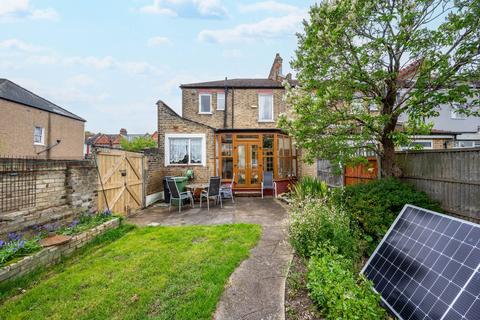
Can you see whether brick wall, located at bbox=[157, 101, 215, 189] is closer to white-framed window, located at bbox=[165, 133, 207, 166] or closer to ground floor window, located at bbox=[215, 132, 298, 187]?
white-framed window, located at bbox=[165, 133, 207, 166]

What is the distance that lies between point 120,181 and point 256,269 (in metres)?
5.66

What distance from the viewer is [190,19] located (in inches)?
411

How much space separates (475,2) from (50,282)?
7.91m

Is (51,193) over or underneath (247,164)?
underneath

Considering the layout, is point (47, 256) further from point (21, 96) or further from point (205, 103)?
point (21, 96)

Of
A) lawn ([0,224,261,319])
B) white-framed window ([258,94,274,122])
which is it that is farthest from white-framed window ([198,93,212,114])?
lawn ([0,224,261,319])

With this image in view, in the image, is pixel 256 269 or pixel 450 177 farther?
pixel 450 177

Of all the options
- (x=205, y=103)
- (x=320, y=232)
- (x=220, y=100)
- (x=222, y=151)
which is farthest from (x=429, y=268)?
(x=205, y=103)

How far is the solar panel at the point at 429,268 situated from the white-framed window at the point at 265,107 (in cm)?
1257

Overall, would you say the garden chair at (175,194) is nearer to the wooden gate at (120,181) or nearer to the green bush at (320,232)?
the wooden gate at (120,181)

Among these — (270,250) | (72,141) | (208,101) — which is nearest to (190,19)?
(208,101)

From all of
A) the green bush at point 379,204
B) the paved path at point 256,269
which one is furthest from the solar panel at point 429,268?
the paved path at point 256,269

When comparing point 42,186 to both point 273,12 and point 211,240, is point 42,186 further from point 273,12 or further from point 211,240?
point 273,12

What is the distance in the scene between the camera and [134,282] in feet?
11.0
